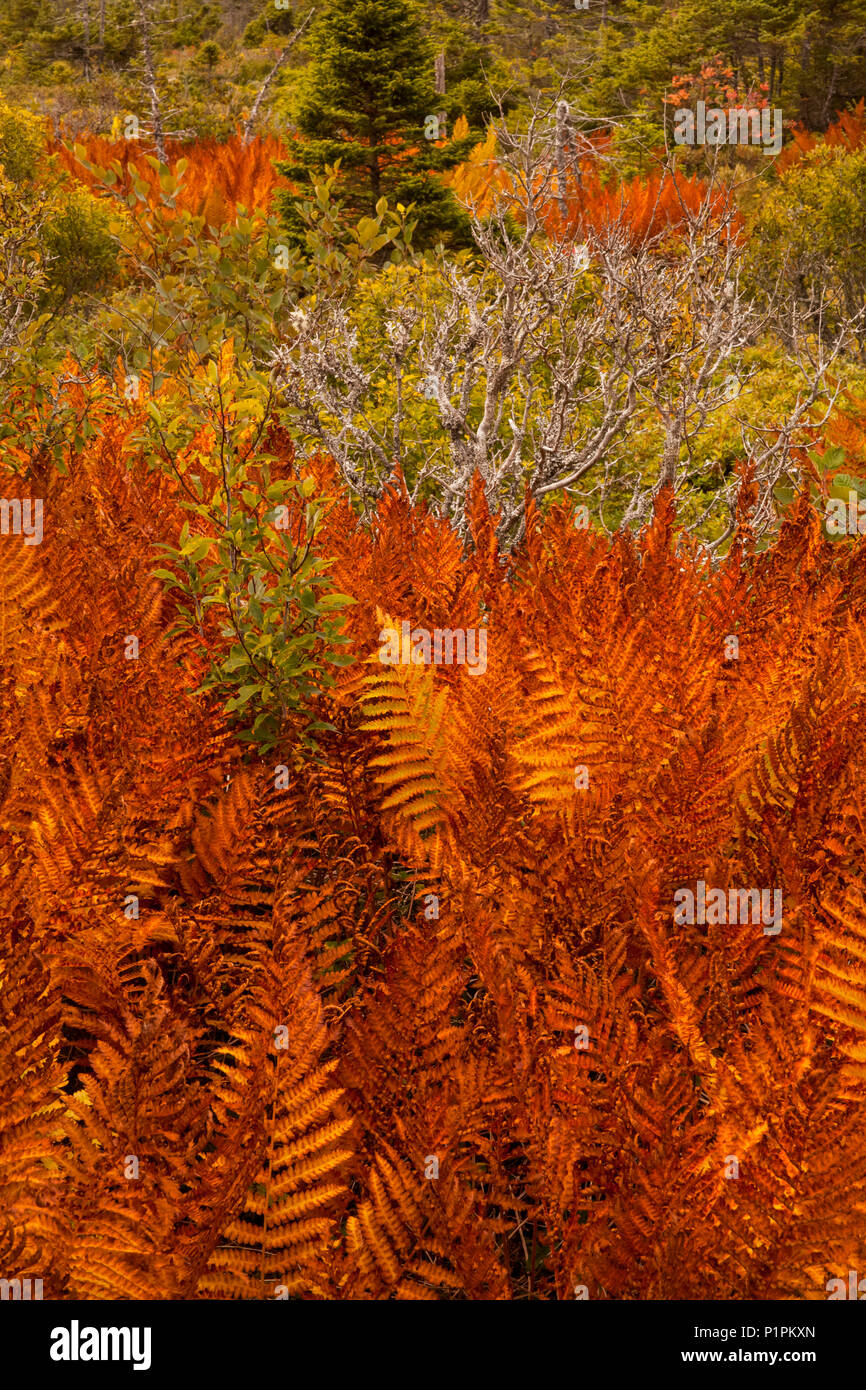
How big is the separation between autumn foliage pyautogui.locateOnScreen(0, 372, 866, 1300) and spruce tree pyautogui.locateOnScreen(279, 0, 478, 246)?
8.26 meters

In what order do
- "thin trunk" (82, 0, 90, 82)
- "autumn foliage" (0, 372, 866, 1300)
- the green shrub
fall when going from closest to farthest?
"autumn foliage" (0, 372, 866, 1300) < the green shrub < "thin trunk" (82, 0, 90, 82)

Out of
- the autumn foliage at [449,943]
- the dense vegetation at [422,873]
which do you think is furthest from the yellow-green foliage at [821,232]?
the autumn foliage at [449,943]

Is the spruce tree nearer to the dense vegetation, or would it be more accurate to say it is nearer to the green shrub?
the green shrub

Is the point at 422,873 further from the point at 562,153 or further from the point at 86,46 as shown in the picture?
the point at 86,46

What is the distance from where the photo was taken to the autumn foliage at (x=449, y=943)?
1.11 m

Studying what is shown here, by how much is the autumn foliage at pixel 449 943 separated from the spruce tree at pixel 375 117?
826 cm

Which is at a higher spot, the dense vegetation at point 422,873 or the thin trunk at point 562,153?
the thin trunk at point 562,153

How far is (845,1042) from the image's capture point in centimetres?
124

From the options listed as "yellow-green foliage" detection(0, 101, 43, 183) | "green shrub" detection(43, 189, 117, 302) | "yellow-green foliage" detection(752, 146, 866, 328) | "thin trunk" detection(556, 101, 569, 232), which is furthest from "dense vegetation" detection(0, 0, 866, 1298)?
"yellow-green foliage" detection(752, 146, 866, 328)

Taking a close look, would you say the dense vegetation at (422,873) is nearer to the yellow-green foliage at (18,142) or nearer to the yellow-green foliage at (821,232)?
the yellow-green foliage at (18,142)

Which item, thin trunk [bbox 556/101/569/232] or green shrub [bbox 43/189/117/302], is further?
green shrub [bbox 43/189/117/302]

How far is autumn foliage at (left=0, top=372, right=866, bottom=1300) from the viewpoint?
111cm

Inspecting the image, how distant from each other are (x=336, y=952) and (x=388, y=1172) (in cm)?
38
